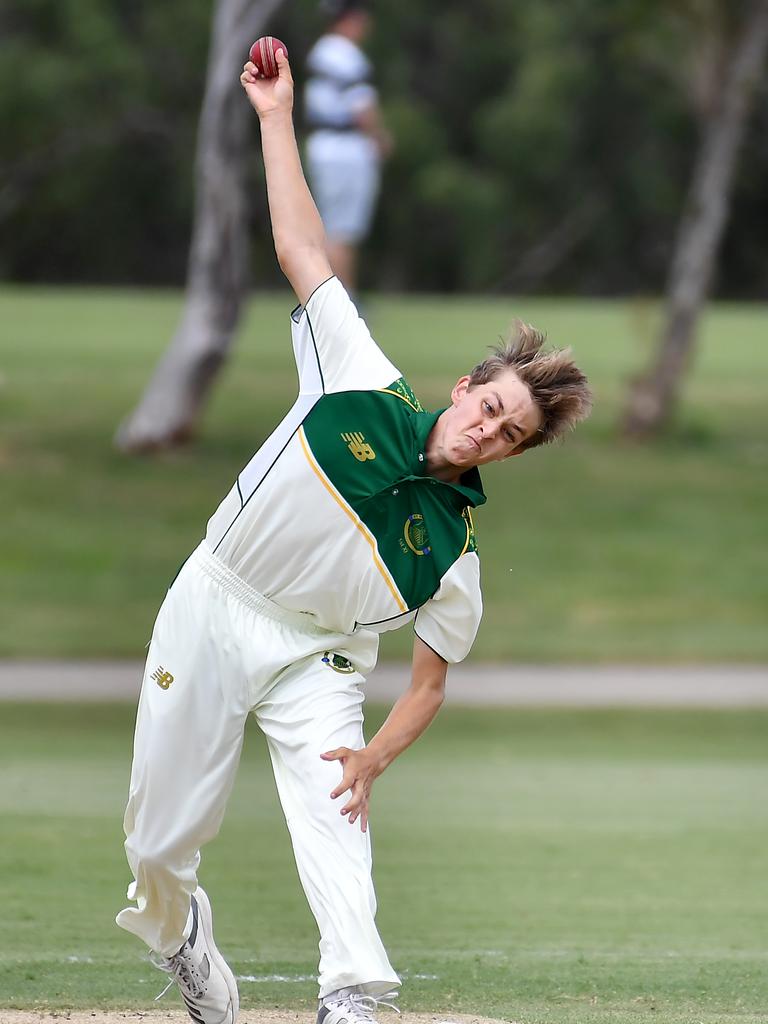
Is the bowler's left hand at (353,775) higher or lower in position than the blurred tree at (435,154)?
lower

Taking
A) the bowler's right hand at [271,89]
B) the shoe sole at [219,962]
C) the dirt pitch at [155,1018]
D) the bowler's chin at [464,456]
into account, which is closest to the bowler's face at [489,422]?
the bowler's chin at [464,456]

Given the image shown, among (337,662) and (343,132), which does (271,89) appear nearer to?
(337,662)

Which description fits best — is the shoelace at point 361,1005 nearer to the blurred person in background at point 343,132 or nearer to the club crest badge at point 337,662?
the club crest badge at point 337,662

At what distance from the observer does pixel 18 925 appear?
6.08 metres

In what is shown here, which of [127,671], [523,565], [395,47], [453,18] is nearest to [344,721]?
[127,671]

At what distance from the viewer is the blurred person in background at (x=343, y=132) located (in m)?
12.2

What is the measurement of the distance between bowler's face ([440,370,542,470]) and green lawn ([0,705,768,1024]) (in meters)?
1.59

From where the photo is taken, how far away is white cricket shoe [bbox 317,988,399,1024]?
167 inches

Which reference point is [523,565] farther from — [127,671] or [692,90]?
[692,90]

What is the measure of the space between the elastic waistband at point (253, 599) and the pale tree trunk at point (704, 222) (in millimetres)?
13900

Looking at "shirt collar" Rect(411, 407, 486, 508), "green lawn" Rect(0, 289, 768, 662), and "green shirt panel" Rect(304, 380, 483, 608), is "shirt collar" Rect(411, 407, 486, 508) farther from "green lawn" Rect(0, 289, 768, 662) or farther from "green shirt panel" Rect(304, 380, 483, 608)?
"green lawn" Rect(0, 289, 768, 662)

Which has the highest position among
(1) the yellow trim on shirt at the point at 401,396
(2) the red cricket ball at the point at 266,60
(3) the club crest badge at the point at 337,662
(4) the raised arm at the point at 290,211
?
(2) the red cricket ball at the point at 266,60

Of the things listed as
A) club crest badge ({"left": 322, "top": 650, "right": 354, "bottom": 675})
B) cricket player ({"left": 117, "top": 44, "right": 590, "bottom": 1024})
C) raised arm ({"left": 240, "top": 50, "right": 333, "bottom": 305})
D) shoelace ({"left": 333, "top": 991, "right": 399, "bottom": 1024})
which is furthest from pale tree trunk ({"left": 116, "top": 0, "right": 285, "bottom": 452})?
shoelace ({"left": 333, "top": 991, "right": 399, "bottom": 1024})

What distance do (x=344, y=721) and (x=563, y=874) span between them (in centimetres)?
300
